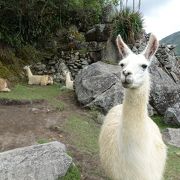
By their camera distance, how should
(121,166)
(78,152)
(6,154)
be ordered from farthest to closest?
1. (78,152)
2. (6,154)
3. (121,166)

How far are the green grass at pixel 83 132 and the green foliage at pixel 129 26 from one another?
5.07 m

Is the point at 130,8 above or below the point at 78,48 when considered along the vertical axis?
above

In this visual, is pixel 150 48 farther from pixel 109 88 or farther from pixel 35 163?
pixel 109 88

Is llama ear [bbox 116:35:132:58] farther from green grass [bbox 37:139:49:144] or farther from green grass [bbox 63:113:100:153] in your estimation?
green grass [bbox 37:139:49:144]

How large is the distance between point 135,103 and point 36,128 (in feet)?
13.7

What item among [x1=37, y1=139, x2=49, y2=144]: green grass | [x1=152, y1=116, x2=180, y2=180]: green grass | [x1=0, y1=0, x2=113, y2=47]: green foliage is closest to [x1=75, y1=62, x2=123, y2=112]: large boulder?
[x1=152, y1=116, x2=180, y2=180]: green grass

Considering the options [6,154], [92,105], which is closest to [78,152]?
[6,154]

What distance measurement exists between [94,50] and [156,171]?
10478 mm

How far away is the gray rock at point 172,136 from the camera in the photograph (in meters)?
10.2

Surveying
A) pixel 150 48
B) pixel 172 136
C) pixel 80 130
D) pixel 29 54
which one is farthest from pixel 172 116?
pixel 150 48

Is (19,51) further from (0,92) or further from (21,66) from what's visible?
(0,92)

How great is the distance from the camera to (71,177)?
6262 millimetres

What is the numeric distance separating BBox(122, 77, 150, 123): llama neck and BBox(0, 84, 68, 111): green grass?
18.6ft

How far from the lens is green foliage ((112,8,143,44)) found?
14.5 meters
